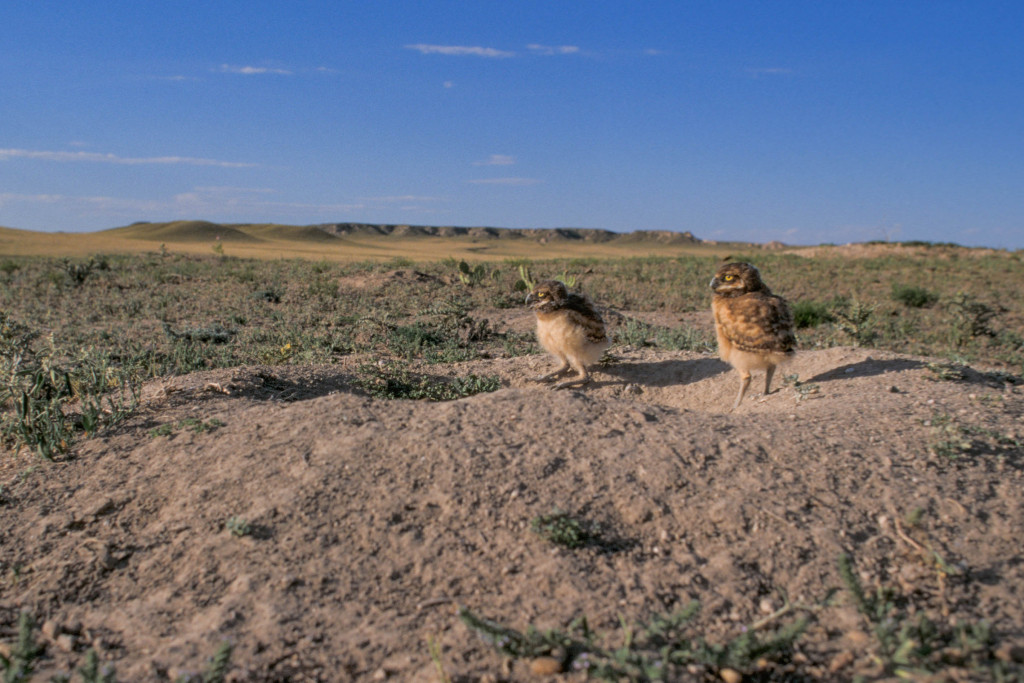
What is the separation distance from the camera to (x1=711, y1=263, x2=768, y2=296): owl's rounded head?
507 centimetres

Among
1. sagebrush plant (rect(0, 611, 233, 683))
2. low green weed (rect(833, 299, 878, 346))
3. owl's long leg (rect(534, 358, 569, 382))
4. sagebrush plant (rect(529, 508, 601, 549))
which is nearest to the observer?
sagebrush plant (rect(0, 611, 233, 683))

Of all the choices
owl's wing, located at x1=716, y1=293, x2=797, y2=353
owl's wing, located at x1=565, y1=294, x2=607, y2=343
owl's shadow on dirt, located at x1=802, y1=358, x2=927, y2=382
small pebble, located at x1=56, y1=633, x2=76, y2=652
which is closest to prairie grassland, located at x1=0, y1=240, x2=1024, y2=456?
owl's shadow on dirt, located at x1=802, y1=358, x2=927, y2=382

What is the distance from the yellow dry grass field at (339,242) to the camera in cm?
3928

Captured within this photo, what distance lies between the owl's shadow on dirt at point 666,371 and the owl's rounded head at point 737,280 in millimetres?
978

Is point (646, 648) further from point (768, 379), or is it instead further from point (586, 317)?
point (586, 317)

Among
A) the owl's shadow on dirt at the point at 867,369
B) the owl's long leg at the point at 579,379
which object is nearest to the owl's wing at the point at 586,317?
the owl's long leg at the point at 579,379

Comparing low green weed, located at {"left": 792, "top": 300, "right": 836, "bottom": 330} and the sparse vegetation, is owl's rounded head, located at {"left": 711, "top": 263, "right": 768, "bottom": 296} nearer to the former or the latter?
the sparse vegetation

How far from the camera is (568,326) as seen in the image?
5.43m

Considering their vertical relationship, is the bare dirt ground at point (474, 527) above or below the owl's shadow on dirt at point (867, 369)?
below

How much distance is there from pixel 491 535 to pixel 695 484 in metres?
1.03

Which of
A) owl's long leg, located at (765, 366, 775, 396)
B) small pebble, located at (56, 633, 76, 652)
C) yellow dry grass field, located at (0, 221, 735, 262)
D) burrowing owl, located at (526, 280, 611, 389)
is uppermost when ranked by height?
yellow dry grass field, located at (0, 221, 735, 262)

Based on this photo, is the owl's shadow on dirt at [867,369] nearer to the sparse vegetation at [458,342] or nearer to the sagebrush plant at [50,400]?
the sparse vegetation at [458,342]

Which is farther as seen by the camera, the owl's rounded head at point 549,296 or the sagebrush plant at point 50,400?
the owl's rounded head at point 549,296

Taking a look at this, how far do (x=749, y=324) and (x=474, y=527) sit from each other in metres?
2.91
